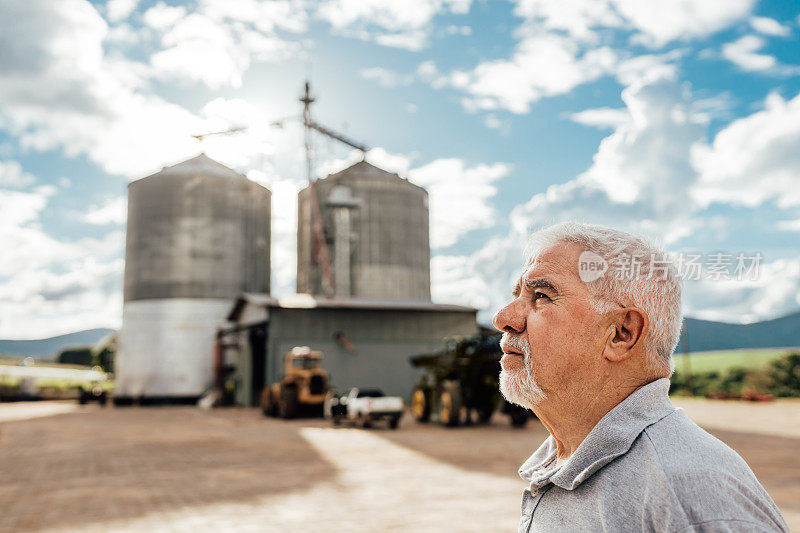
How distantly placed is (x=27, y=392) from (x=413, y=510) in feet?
165

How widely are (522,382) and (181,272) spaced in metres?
42.7

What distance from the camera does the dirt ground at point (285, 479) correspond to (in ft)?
25.8

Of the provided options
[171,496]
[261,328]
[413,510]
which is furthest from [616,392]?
[261,328]

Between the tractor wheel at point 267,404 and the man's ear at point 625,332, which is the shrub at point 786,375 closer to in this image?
the tractor wheel at point 267,404

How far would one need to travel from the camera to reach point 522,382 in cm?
156

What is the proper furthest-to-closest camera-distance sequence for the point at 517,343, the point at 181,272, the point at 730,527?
the point at 181,272 < the point at 517,343 < the point at 730,527

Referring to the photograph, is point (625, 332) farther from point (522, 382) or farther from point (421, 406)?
point (421, 406)

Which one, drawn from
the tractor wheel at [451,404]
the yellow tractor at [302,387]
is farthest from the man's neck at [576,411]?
the yellow tractor at [302,387]

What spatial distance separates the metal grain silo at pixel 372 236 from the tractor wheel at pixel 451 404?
22866 millimetres

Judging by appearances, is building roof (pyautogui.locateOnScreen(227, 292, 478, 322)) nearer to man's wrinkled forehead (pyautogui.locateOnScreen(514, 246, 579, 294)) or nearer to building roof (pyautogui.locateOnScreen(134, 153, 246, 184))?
building roof (pyautogui.locateOnScreen(134, 153, 246, 184))

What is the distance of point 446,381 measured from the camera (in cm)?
2083

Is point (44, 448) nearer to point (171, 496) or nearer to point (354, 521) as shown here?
point (171, 496)

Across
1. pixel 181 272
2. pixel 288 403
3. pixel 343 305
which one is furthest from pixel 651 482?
pixel 181 272

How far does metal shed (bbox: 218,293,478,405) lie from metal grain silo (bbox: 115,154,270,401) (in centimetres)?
696
